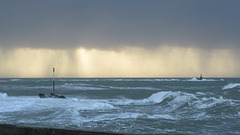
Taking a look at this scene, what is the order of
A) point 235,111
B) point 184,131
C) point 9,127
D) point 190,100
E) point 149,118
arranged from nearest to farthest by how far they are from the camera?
point 9,127
point 184,131
point 149,118
point 235,111
point 190,100

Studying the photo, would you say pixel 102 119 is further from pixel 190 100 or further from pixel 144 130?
pixel 190 100

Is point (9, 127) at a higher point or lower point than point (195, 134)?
higher

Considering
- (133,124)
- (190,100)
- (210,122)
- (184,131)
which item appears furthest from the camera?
(190,100)

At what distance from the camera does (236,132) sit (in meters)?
11.3

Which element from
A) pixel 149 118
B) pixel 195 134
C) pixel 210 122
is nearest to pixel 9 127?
pixel 195 134

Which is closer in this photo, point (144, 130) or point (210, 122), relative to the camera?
point (144, 130)

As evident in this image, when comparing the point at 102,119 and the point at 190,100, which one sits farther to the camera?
the point at 190,100

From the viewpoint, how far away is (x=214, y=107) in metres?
19.1

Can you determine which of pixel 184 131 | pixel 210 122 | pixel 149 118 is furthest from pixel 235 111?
pixel 184 131

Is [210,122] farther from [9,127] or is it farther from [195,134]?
[9,127]

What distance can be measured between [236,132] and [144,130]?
3.78 metres

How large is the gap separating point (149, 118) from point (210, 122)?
122 inches

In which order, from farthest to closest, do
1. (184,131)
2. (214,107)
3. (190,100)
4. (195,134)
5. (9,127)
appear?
(190,100), (214,107), (184,131), (195,134), (9,127)

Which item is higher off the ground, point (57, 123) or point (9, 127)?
point (9, 127)
